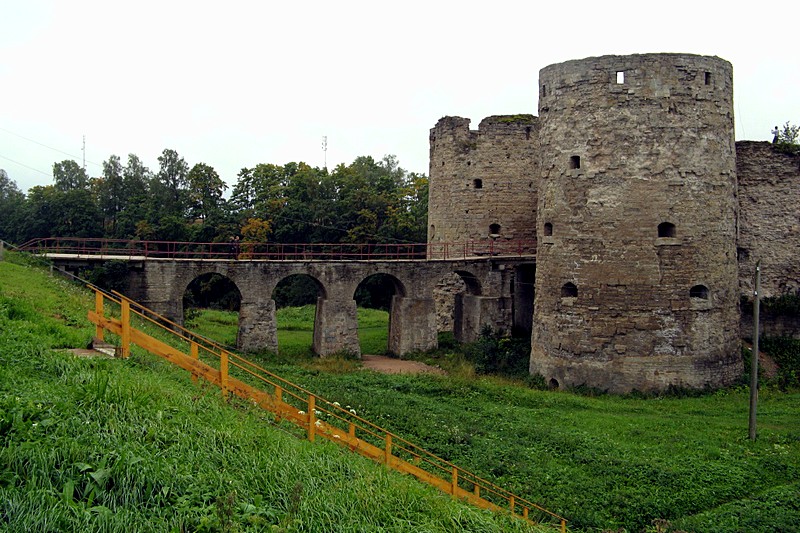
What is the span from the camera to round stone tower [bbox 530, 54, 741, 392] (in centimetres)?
1852

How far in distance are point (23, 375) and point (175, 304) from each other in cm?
1504

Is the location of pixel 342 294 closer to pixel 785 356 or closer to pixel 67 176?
pixel 785 356

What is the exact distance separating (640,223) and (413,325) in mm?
10234

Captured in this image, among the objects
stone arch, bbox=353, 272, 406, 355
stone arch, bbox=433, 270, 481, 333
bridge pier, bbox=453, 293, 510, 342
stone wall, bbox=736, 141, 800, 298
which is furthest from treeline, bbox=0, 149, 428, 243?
stone wall, bbox=736, 141, 800, 298

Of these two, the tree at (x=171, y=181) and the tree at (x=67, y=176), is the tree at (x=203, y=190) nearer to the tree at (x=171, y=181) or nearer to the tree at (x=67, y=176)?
the tree at (x=171, y=181)

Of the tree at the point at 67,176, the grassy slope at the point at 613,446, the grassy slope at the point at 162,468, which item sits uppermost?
the tree at the point at 67,176

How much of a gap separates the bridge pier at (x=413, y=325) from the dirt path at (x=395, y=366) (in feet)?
2.52

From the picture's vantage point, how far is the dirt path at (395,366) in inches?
912

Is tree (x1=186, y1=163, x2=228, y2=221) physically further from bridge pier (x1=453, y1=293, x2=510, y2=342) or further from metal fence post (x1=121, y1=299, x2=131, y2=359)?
metal fence post (x1=121, y1=299, x2=131, y2=359)

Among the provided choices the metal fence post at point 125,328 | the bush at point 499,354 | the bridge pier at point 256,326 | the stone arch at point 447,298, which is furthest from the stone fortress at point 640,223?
the metal fence post at point 125,328

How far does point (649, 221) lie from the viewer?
18.6m

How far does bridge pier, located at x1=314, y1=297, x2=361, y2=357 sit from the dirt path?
0.80 meters

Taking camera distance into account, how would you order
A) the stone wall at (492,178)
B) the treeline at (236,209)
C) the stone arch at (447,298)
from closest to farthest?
1. the stone wall at (492,178)
2. the stone arch at (447,298)
3. the treeline at (236,209)

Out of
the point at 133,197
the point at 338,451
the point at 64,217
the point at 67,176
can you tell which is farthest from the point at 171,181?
the point at 338,451
